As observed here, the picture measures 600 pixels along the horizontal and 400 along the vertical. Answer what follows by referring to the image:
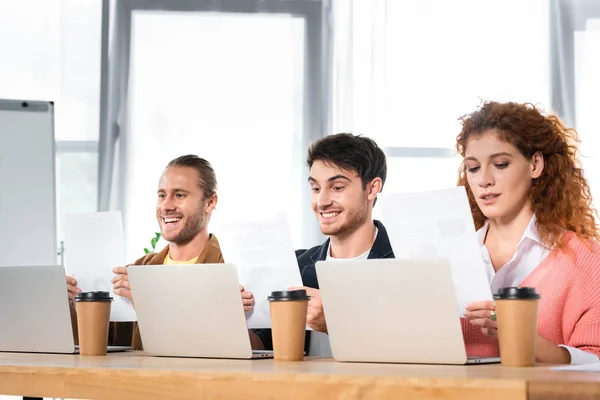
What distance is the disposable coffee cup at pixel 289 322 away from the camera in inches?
72.2

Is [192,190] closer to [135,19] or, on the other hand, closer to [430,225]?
[430,225]

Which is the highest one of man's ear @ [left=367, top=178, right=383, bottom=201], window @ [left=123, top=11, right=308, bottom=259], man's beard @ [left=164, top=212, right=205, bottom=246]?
window @ [left=123, top=11, right=308, bottom=259]

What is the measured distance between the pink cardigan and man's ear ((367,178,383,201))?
0.76 metres

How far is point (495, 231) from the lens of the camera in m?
2.43

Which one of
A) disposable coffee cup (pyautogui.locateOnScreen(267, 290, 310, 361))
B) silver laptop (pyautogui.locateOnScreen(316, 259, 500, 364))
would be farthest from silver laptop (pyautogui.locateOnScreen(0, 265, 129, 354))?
silver laptop (pyautogui.locateOnScreen(316, 259, 500, 364))

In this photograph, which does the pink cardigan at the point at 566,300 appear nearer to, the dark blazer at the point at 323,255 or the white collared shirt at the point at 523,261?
the white collared shirt at the point at 523,261

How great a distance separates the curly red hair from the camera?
2.38 m

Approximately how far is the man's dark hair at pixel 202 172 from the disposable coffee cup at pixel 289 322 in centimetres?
139

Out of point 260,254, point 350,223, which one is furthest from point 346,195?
point 260,254

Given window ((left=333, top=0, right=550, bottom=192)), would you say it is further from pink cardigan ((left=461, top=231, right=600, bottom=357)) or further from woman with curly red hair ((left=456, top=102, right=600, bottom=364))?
pink cardigan ((left=461, top=231, right=600, bottom=357))

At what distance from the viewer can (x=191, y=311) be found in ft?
6.48

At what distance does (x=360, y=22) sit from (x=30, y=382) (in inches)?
133

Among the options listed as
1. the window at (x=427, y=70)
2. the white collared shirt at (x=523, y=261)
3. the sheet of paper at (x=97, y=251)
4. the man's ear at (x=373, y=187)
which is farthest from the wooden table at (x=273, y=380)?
the window at (x=427, y=70)

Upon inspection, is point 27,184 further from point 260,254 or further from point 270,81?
point 260,254
